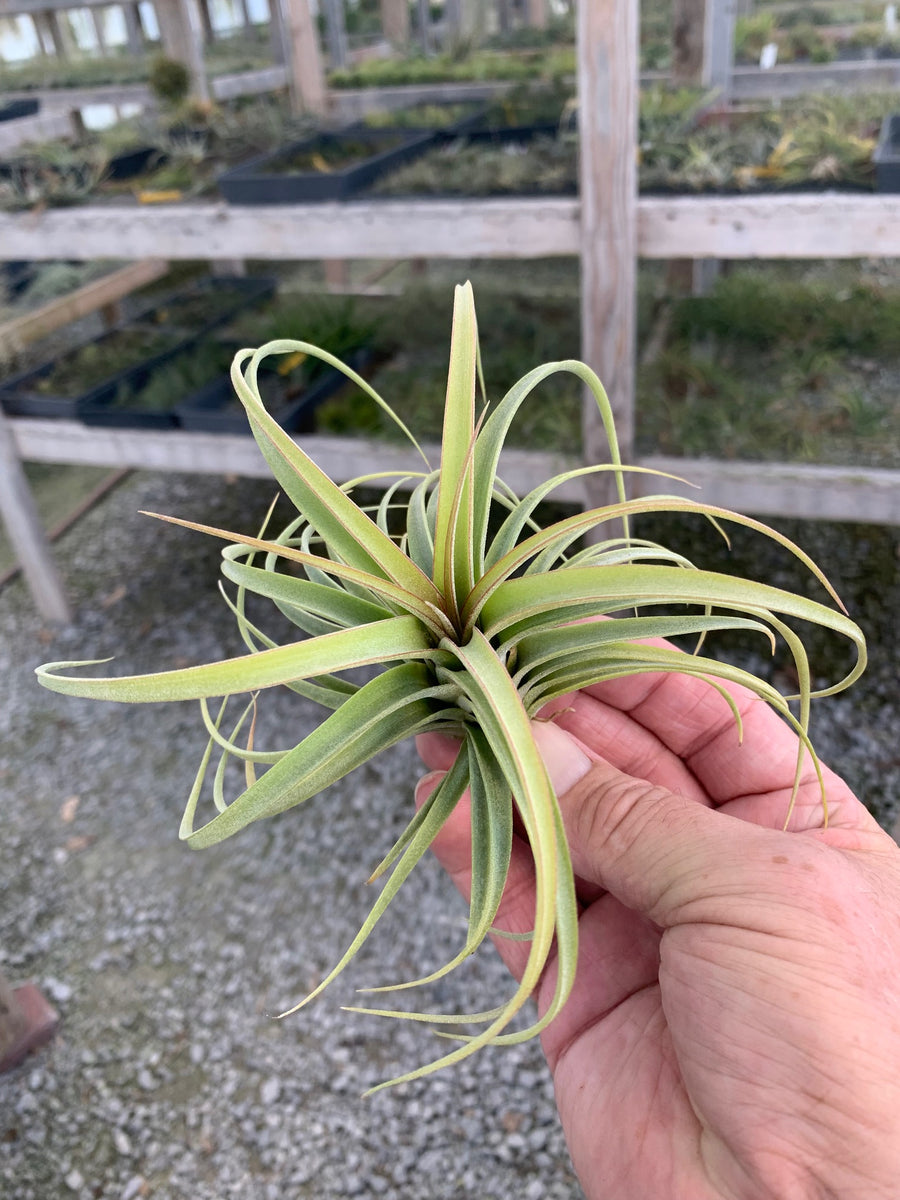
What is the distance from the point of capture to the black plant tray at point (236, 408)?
2303 millimetres

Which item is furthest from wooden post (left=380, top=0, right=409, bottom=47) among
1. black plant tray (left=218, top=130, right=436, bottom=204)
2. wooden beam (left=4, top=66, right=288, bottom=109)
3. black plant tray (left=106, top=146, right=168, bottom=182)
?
black plant tray (left=218, top=130, right=436, bottom=204)

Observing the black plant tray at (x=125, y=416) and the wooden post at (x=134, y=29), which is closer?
the black plant tray at (x=125, y=416)

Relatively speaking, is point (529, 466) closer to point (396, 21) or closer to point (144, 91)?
point (144, 91)

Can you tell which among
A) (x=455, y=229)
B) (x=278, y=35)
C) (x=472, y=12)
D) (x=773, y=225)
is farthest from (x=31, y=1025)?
(x=472, y=12)

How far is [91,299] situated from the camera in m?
2.95

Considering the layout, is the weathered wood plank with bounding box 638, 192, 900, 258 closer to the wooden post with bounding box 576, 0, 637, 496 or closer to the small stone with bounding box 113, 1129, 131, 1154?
the wooden post with bounding box 576, 0, 637, 496

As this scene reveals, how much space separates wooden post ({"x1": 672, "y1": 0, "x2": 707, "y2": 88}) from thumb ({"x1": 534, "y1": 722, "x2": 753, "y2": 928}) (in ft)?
8.95

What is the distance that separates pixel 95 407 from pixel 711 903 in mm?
2287

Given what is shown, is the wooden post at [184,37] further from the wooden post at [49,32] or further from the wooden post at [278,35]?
the wooden post at [49,32]

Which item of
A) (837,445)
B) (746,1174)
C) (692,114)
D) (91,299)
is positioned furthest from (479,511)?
(91,299)

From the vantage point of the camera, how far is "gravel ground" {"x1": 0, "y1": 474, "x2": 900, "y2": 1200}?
4.71ft

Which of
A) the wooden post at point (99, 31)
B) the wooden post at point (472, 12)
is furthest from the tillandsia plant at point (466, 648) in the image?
the wooden post at point (99, 31)

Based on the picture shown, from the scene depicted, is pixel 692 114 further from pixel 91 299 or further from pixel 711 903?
pixel 711 903

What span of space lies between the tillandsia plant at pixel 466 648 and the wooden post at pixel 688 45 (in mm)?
2585
